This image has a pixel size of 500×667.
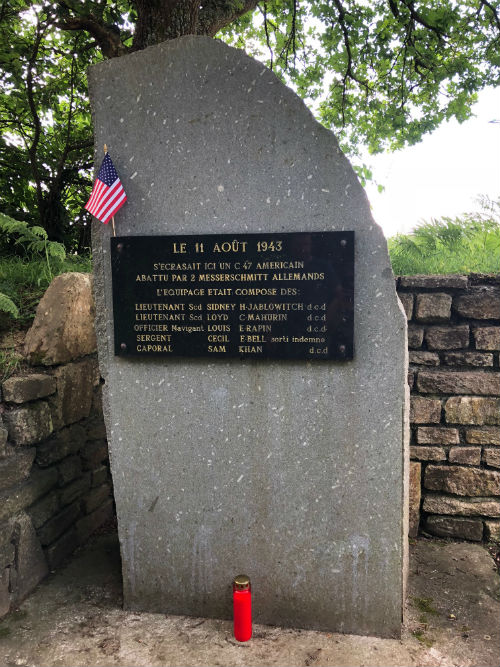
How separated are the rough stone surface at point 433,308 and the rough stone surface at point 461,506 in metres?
1.29

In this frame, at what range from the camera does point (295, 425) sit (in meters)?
2.64

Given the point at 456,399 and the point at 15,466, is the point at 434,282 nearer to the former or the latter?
the point at 456,399

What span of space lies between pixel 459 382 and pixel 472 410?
0.22 m

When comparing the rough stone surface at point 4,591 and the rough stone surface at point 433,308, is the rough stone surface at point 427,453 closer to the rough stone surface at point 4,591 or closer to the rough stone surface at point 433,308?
the rough stone surface at point 433,308

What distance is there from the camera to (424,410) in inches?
140

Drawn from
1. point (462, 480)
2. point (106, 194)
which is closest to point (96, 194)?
point (106, 194)

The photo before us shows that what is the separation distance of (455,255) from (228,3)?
353 centimetres

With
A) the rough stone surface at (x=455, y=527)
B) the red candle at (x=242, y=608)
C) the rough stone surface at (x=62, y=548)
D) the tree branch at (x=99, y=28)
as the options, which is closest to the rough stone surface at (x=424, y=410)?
the rough stone surface at (x=455, y=527)

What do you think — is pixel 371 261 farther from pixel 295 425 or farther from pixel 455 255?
pixel 455 255

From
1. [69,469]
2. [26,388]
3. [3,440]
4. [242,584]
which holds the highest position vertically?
[26,388]

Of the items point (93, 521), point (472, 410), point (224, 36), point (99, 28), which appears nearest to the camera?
point (472, 410)

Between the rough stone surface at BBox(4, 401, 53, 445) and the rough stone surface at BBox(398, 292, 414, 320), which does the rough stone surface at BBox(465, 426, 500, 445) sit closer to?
the rough stone surface at BBox(398, 292, 414, 320)

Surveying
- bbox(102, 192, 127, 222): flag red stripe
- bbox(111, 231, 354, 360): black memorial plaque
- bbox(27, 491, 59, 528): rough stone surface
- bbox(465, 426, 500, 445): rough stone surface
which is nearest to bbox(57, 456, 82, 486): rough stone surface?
bbox(27, 491, 59, 528): rough stone surface

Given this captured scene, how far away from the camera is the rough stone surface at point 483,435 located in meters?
3.48
